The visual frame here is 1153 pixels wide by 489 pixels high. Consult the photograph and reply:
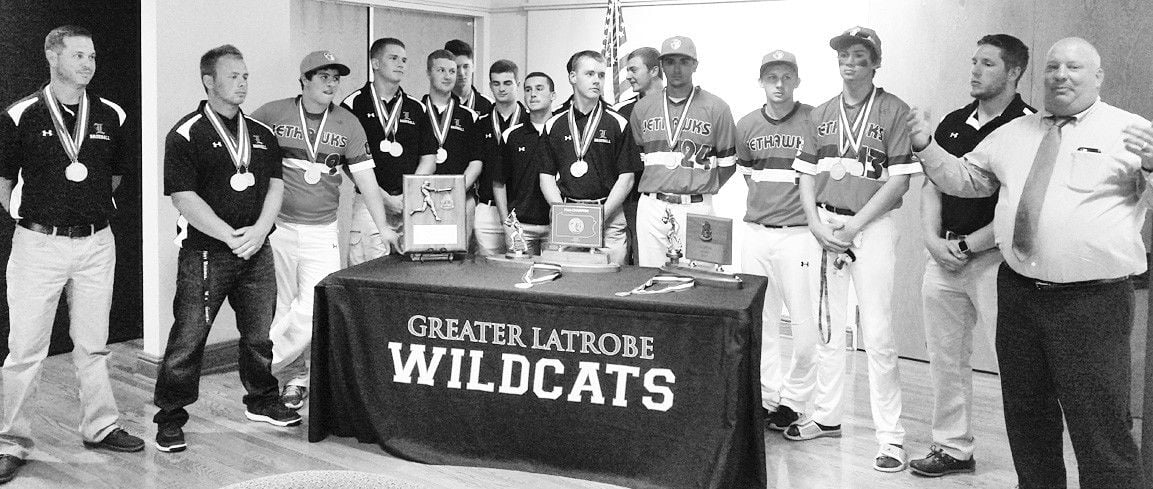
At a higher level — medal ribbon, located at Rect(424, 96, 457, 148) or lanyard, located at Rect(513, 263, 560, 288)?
medal ribbon, located at Rect(424, 96, 457, 148)

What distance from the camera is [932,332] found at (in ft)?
14.0

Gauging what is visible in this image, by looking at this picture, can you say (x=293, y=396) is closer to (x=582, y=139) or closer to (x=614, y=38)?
(x=582, y=139)

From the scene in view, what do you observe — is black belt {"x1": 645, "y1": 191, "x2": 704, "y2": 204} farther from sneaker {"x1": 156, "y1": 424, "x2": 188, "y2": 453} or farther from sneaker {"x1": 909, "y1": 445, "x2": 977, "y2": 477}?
sneaker {"x1": 156, "y1": 424, "x2": 188, "y2": 453}

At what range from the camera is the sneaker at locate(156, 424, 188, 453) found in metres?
4.38

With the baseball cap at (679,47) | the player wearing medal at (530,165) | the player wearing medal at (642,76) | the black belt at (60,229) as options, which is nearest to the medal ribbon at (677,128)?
the baseball cap at (679,47)

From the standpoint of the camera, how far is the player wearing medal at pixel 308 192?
16.2ft

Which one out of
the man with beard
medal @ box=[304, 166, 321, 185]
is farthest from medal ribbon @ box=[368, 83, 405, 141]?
the man with beard

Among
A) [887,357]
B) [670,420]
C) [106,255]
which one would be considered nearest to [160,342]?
[106,255]

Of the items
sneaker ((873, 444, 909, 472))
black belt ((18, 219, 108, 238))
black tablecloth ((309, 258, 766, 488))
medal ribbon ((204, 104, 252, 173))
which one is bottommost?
sneaker ((873, 444, 909, 472))

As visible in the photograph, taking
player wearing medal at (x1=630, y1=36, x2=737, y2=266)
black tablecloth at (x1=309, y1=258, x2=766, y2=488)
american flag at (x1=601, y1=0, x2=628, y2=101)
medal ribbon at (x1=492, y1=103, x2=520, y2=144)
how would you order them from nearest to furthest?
1. black tablecloth at (x1=309, y1=258, x2=766, y2=488)
2. player wearing medal at (x1=630, y1=36, x2=737, y2=266)
3. medal ribbon at (x1=492, y1=103, x2=520, y2=144)
4. american flag at (x1=601, y1=0, x2=628, y2=101)

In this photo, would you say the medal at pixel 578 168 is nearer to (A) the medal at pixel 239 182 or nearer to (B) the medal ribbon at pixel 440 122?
(B) the medal ribbon at pixel 440 122

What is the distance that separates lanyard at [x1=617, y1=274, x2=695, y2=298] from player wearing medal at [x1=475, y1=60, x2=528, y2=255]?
1703mm

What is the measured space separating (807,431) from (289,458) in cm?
214

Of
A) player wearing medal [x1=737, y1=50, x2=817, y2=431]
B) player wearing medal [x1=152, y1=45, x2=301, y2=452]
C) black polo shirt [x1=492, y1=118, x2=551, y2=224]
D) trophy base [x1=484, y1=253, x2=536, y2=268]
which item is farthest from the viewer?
black polo shirt [x1=492, y1=118, x2=551, y2=224]
